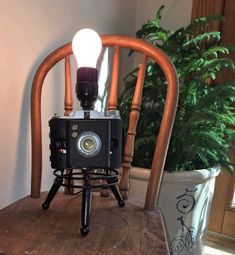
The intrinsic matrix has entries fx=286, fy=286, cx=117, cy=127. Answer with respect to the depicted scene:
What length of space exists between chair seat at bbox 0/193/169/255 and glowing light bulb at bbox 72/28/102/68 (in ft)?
1.07

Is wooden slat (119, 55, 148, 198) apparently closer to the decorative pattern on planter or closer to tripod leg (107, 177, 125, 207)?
tripod leg (107, 177, 125, 207)

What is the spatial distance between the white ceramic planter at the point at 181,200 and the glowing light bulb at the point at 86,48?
1.54 feet

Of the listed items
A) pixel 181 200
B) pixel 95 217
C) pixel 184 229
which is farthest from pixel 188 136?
pixel 95 217

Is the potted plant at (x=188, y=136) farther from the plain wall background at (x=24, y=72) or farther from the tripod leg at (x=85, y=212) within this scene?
the tripod leg at (x=85, y=212)

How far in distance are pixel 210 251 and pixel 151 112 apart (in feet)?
2.55

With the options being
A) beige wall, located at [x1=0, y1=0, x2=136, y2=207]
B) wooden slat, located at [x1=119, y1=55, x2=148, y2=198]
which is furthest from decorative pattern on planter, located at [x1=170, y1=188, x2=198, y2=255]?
beige wall, located at [x1=0, y1=0, x2=136, y2=207]

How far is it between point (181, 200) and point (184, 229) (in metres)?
0.11

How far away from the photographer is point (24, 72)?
757 millimetres

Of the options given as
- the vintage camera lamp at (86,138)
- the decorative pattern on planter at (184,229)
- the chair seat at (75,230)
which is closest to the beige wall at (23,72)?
the chair seat at (75,230)

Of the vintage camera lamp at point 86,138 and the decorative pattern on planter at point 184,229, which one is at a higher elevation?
the vintage camera lamp at point 86,138

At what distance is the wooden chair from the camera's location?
0.48 m

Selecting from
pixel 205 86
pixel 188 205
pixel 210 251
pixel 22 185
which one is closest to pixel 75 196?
pixel 22 185

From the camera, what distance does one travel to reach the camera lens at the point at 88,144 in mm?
543

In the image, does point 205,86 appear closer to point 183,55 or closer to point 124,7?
point 183,55
